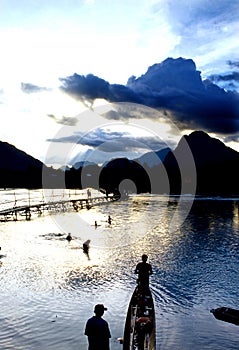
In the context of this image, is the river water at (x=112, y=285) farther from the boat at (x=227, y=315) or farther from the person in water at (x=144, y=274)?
the person in water at (x=144, y=274)

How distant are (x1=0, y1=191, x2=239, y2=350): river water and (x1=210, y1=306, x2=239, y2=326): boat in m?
0.34

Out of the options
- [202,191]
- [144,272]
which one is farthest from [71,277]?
[202,191]

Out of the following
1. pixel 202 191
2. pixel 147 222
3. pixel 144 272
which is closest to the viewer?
pixel 144 272

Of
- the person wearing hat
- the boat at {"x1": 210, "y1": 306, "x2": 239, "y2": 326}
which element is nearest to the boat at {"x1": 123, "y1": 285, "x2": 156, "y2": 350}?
the person wearing hat

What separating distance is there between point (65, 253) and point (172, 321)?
21103mm

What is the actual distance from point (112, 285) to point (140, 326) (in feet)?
37.8

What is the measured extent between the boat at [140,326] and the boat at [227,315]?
4.24m

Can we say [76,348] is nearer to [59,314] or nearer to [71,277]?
[59,314]

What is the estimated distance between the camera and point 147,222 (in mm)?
69750

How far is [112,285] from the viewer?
86.8 ft

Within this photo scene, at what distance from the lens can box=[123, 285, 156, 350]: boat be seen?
13.9 meters

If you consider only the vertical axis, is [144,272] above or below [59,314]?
above

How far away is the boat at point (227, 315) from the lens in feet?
61.7

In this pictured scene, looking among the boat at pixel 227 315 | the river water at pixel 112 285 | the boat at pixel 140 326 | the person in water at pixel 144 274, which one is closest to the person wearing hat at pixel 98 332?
the boat at pixel 140 326
